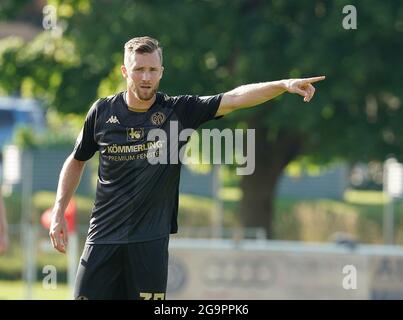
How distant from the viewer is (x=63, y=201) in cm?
779

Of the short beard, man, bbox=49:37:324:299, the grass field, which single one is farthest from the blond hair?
the grass field

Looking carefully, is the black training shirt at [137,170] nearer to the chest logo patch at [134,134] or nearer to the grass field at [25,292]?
the chest logo patch at [134,134]

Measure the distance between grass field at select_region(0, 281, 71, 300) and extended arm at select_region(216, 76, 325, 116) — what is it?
35.5 ft

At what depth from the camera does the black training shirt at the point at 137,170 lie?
294 inches

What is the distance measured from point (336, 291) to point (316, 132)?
636 cm

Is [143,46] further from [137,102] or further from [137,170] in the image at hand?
[137,170]

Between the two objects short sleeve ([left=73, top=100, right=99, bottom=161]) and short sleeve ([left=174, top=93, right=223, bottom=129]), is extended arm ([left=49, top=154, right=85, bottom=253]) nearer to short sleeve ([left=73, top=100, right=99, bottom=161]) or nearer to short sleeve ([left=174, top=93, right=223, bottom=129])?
short sleeve ([left=73, top=100, right=99, bottom=161])

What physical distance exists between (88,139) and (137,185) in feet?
1.57

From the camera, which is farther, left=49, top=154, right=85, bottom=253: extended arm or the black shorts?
left=49, top=154, right=85, bottom=253: extended arm

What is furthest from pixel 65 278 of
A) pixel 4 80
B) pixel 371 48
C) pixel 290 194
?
pixel 290 194

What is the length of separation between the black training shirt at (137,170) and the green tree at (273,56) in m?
12.2

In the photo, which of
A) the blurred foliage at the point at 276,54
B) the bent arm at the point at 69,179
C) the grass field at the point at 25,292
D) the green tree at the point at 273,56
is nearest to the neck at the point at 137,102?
the bent arm at the point at 69,179

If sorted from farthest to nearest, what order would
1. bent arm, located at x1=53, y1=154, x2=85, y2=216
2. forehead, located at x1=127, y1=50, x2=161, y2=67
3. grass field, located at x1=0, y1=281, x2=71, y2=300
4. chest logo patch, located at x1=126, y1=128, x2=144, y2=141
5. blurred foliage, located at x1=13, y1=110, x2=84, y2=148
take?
blurred foliage, located at x1=13, y1=110, x2=84, y2=148
grass field, located at x1=0, y1=281, x2=71, y2=300
bent arm, located at x1=53, y1=154, x2=85, y2=216
chest logo patch, located at x1=126, y1=128, x2=144, y2=141
forehead, located at x1=127, y1=50, x2=161, y2=67

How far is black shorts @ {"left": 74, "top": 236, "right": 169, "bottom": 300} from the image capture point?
→ 24.5 feet
